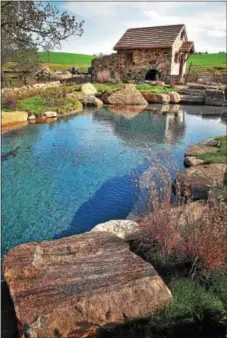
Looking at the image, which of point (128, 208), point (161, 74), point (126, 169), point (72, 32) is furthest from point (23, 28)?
point (161, 74)

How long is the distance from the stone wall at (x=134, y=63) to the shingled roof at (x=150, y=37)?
599 mm

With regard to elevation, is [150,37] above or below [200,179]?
above

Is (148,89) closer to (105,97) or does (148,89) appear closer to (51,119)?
(105,97)

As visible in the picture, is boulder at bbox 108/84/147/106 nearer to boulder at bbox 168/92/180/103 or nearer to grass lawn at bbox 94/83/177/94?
grass lawn at bbox 94/83/177/94

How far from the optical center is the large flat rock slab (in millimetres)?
3205

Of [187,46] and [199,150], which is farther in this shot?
[187,46]

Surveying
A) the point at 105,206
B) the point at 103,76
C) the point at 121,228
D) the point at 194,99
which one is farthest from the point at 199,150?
the point at 103,76

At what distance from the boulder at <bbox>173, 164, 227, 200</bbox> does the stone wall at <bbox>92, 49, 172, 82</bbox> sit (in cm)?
2729

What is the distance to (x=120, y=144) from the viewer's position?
13.8 m

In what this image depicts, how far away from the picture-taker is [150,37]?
112 feet

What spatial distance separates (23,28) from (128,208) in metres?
6.08

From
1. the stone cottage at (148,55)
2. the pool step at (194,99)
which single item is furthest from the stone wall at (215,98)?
the stone cottage at (148,55)

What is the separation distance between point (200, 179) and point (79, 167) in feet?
14.9

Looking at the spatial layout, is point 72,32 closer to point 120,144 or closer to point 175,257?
point 120,144
